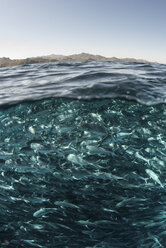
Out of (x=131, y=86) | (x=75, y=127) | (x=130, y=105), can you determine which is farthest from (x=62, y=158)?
(x=131, y=86)

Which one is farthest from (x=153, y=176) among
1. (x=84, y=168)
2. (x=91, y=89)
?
(x=91, y=89)

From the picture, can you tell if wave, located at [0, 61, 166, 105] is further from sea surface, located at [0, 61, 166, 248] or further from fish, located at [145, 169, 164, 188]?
fish, located at [145, 169, 164, 188]

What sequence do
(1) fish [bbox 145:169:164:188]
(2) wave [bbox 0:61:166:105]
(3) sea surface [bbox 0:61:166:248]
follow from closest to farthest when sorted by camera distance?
(3) sea surface [bbox 0:61:166:248] < (1) fish [bbox 145:169:164:188] < (2) wave [bbox 0:61:166:105]

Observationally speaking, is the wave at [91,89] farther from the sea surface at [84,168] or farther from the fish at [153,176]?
the fish at [153,176]

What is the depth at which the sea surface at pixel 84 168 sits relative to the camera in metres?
5.15

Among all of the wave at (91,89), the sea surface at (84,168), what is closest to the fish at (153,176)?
the sea surface at (84,168)

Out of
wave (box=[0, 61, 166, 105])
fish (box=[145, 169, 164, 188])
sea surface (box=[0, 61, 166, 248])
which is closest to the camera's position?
sea surface (box=[0, 61, 166, 248])

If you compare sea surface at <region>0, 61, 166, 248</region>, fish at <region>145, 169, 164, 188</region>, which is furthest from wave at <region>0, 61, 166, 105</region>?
fish at <region>145, 169, 164, 188</region>

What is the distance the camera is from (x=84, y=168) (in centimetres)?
557

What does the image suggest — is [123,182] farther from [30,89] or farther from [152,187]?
[30,89]

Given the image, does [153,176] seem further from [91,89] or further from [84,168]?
[91,89]

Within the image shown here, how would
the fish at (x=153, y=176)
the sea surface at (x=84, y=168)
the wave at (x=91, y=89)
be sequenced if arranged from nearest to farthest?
the sea surface at (x=84, y=168)
the fish at (x=153, y=176)
the wave at (x=91, y=89)

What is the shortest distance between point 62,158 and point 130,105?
2.29 m

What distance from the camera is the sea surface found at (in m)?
5.15
